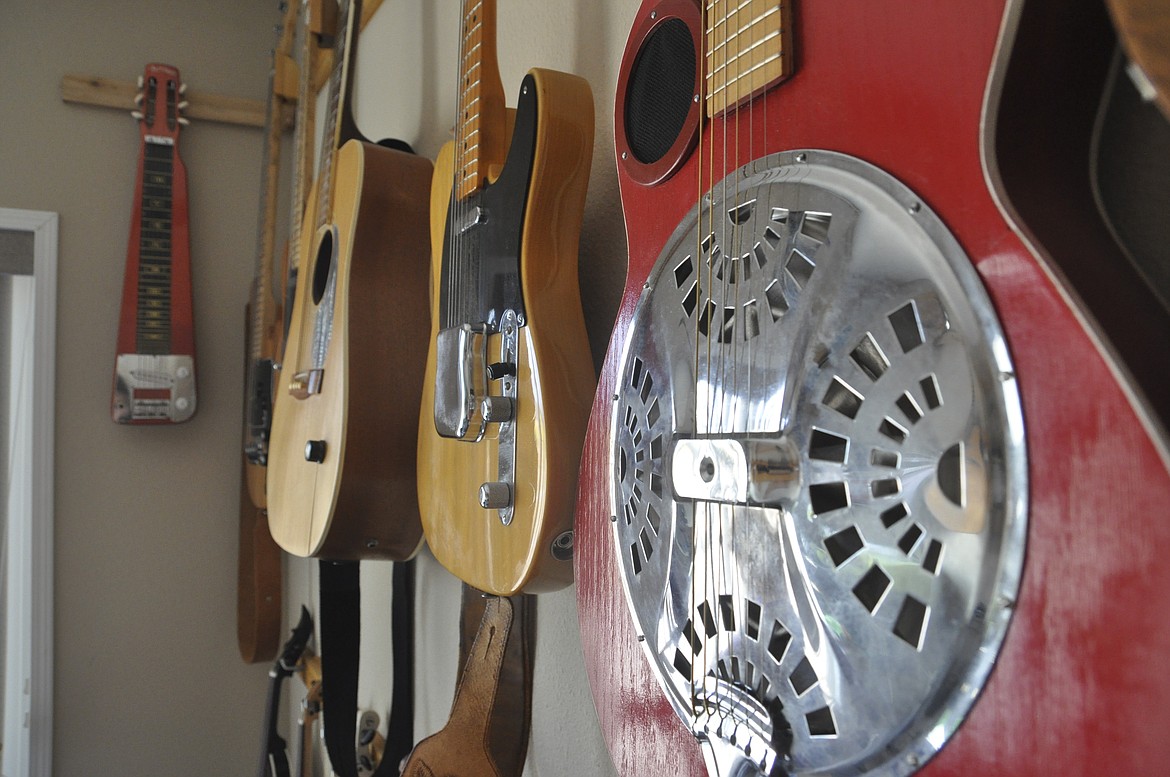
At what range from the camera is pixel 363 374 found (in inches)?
38.3

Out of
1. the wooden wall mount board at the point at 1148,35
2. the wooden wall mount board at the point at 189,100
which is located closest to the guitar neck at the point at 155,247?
the wooden wall mount board at the point at 189,100

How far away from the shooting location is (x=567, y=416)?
63 cm

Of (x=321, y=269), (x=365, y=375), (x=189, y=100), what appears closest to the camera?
(x=365, y=375)

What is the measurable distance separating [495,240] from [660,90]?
0.73 feet

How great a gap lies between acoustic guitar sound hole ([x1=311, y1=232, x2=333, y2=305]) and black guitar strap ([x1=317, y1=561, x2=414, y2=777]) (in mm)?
403

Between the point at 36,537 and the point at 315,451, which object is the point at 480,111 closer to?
the point at 315,451

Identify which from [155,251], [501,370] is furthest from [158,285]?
[501,370]

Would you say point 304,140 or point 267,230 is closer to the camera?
point 304,140

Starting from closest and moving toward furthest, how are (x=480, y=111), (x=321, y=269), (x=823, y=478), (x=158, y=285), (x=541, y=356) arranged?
(x=823, y=478)
(x=541, y=356)
(x=480, y=111)
(x=321, y=269)
(x=158, y=285)

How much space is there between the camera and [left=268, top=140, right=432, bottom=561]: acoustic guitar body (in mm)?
959

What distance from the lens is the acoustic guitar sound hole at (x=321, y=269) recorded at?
116 centimetres

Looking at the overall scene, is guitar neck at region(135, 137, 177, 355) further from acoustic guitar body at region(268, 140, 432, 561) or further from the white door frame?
acoustic guitar body at region(268, 140, 432, 561)

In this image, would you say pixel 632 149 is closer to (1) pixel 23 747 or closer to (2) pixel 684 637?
(2) pixel 684 637

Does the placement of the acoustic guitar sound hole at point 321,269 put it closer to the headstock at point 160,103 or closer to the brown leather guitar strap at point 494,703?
the brown leather guitar strap at point 494,703
